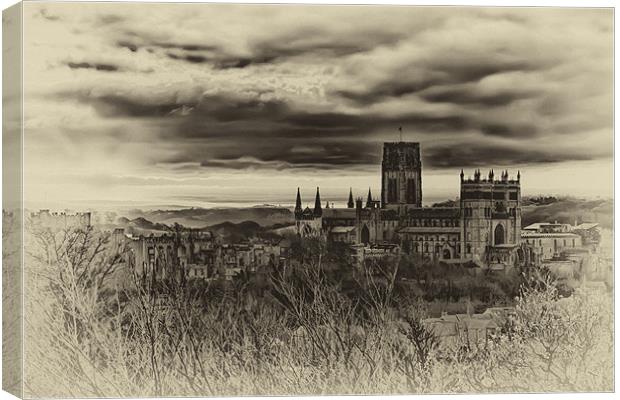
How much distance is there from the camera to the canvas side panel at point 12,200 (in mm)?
11406

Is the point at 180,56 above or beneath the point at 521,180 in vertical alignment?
above

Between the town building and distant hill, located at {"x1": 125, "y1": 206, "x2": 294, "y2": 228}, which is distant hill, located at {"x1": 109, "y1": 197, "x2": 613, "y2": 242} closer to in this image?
distant hill, located at {"x1": 125, "y1": 206, "x2": 294, "y2": 228}

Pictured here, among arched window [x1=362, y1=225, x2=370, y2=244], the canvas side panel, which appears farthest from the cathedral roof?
the canvas side panel

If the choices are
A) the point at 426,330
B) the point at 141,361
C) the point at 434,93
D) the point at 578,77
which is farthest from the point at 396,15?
the point at 141,361

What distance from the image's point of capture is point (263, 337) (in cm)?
1173

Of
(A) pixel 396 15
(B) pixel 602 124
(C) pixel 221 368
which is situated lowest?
(C) pixel 221 368

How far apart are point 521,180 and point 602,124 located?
0.83 m

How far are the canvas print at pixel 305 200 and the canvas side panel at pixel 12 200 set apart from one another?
2 centimetres

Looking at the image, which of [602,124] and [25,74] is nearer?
[25,74]

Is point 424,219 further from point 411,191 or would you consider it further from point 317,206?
point 317,206

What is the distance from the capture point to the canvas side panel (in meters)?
11.4

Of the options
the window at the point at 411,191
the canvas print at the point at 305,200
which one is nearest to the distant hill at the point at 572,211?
the canvas print at the point at 305,200

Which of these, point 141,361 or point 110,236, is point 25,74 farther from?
point 141,361

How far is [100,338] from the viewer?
11594 mm
